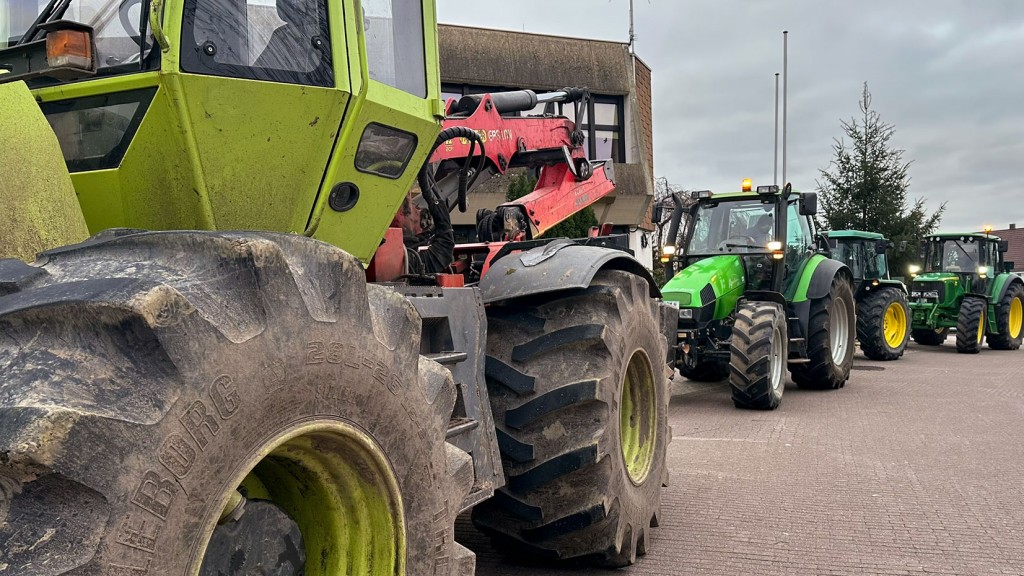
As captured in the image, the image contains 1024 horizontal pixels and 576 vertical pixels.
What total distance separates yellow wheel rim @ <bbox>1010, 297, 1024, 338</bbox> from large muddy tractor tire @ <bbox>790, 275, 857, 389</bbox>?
9867 mm

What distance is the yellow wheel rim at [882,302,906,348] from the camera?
17422 mm

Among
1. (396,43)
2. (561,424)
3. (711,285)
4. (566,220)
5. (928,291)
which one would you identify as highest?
(396,43)

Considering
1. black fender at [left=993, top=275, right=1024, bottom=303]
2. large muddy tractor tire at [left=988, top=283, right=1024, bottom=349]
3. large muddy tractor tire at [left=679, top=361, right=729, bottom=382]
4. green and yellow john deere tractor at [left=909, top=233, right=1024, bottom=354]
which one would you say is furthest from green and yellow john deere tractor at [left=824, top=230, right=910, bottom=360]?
large muddy tractor tire at [left=679, top=361, right=729, bottom=382]

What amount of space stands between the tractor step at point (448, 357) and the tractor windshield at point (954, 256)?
18.8 m

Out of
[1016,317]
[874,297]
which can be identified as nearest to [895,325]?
[874,297]

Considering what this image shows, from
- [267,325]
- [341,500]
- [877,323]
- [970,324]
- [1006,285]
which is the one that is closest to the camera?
[267,325]

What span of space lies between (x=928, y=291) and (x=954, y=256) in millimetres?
1524

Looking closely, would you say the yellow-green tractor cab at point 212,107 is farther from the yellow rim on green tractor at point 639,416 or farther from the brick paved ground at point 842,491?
the brick paved ground at point 842,491

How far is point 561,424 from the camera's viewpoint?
4059 mm

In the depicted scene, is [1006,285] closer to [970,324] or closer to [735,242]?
[970,324]

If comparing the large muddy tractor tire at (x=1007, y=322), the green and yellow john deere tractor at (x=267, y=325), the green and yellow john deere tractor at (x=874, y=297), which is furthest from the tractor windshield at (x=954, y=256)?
the green and yellow john deere tractor at (x=267, y=325)

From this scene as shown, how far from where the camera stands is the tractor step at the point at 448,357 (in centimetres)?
332

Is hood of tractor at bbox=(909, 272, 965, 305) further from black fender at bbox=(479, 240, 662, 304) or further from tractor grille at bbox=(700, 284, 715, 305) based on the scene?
black fender at bbox=(479, 240, 662, 304)

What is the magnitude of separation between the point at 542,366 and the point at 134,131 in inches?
80.1
